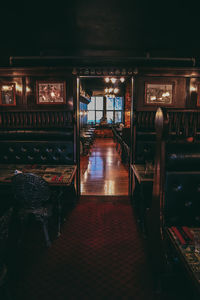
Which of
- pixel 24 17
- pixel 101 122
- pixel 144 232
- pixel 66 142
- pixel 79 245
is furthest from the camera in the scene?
pixel 101 122

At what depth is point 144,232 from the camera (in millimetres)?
3010

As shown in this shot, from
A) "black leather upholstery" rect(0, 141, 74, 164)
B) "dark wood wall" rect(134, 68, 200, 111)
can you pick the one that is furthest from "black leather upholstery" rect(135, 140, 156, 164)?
"black leather upholstery" rect(0, 141, 74, 164)

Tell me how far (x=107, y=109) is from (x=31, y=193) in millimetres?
14649

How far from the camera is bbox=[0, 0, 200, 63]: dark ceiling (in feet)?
6.88

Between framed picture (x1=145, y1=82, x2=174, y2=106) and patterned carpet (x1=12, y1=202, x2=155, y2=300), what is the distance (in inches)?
87.0

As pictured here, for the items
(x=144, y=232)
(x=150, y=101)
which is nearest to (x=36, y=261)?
(x=144, y=232)

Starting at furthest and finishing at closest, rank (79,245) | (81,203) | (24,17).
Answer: (81,203) → (79,245) → (24,17)

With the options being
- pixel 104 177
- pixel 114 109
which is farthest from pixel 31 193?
pixel 114 109

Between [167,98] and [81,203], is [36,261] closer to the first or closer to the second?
[81,203]

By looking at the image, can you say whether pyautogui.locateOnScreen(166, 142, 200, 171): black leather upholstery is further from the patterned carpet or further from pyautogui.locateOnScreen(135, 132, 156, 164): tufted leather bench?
pyautogui.locateOnScreen(135, 132, 156, 164): tufted leather bench

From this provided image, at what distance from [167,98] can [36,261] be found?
11.1ft

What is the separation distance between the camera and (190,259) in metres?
1.51

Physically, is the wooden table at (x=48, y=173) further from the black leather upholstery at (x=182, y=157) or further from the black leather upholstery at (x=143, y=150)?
the black leather upholstery at (x=182, y=157)

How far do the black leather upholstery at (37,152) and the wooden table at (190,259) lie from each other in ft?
7.98
